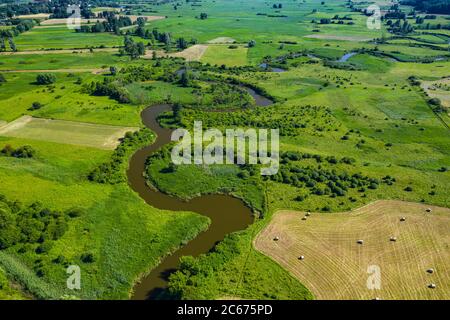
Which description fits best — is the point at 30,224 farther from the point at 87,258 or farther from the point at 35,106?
the point at 35,106

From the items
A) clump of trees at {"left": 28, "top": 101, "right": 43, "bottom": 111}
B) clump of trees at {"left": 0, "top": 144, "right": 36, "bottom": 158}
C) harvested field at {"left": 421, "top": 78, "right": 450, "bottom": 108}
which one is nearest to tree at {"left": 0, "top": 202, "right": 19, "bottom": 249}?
clump of trees at {"left": 0, "top": 144, "right": 36, "bottom": 158}

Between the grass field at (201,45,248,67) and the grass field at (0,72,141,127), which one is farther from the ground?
the grass field at (201,45,248,67)

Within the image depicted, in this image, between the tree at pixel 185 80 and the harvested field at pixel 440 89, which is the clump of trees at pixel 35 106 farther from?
the harvested field at pixel 440 89

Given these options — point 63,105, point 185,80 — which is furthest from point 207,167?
point 185,80

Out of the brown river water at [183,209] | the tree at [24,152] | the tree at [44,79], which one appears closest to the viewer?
the brown river water at [183,209]

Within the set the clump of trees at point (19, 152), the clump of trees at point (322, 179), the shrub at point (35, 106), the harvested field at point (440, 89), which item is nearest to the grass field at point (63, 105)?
the shrub at point (35, 106)

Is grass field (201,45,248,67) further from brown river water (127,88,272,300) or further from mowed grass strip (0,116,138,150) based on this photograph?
brown river water (127,88,272,300)
